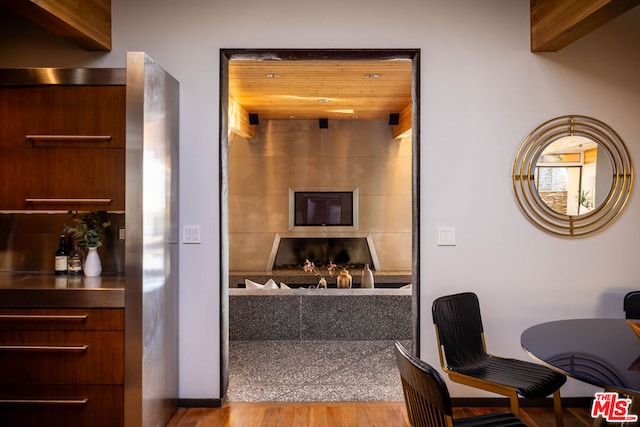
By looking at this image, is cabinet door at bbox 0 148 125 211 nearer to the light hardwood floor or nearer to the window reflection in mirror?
the light hardwood floor

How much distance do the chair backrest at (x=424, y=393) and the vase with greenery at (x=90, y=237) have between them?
2.00 m

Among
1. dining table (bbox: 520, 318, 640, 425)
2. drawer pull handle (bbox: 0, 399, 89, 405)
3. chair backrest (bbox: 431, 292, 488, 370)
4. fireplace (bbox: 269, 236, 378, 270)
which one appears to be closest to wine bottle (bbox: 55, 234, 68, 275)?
drawer pull handle (bbox: 0, 399, 89, 405)

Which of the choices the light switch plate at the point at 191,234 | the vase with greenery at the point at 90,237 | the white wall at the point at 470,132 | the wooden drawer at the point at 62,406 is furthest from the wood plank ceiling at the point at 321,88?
the wooden drawer at the point at 62,406

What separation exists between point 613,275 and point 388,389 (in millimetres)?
1616

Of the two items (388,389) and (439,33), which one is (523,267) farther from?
(439,33)

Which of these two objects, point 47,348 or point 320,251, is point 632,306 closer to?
point 47,348

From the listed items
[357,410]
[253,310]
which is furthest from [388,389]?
[253,310]

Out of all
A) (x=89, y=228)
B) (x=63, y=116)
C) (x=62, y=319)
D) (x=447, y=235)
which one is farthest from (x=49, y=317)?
(x=447, y=235)

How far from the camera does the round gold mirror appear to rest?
305cm

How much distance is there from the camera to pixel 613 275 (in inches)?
121

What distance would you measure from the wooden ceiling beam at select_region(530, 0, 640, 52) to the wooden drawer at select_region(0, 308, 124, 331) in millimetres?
2752

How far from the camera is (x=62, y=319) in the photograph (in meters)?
2.49

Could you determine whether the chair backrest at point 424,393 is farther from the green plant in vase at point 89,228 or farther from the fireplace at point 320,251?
the fireplace at point 320,251

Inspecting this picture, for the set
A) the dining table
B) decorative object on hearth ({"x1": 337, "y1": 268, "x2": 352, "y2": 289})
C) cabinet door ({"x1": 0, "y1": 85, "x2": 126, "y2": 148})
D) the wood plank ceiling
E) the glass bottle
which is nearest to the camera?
the dining table
